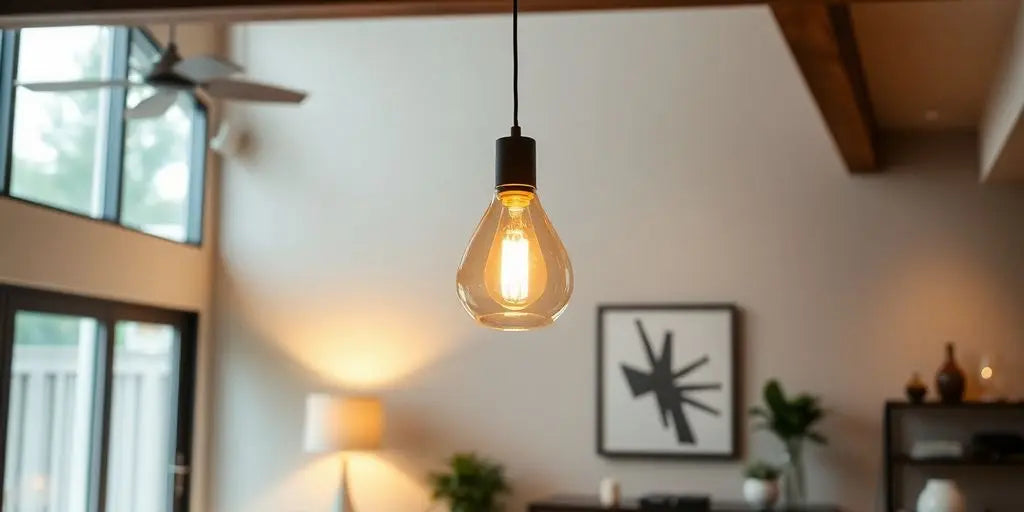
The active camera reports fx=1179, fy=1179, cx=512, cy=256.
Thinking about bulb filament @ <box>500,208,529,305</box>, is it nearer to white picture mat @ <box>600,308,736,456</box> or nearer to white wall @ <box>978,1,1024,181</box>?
white wall @ <box>978,1,1024,181</box>

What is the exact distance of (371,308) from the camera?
6.82m

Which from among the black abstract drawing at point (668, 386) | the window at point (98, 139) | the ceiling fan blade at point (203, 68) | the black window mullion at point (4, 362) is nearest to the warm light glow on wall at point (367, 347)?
the window at point (98, 139)

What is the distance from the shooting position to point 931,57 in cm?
501

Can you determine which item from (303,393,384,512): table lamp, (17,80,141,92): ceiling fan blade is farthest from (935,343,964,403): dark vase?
(17,80,141,92): ceiling fan blade

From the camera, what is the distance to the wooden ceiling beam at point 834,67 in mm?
3670

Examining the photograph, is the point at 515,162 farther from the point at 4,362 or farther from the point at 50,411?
the point at 50,411

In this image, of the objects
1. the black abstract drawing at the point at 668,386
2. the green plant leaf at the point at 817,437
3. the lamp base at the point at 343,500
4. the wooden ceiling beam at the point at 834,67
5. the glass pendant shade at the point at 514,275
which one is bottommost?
the lamp base at the point at 343,500

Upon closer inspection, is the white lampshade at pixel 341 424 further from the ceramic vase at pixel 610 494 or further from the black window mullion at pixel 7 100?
the black window mullion at pixel 7 100

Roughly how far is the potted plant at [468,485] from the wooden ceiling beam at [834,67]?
2.49 meters

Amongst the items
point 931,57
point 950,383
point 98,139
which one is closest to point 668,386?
point 950,383

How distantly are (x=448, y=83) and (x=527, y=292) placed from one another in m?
4.86

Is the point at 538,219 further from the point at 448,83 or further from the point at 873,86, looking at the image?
the point at 448,83

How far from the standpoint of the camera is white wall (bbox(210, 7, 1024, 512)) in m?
6.20

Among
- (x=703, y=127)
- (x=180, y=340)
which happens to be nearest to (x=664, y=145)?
(x=703, y=127)
